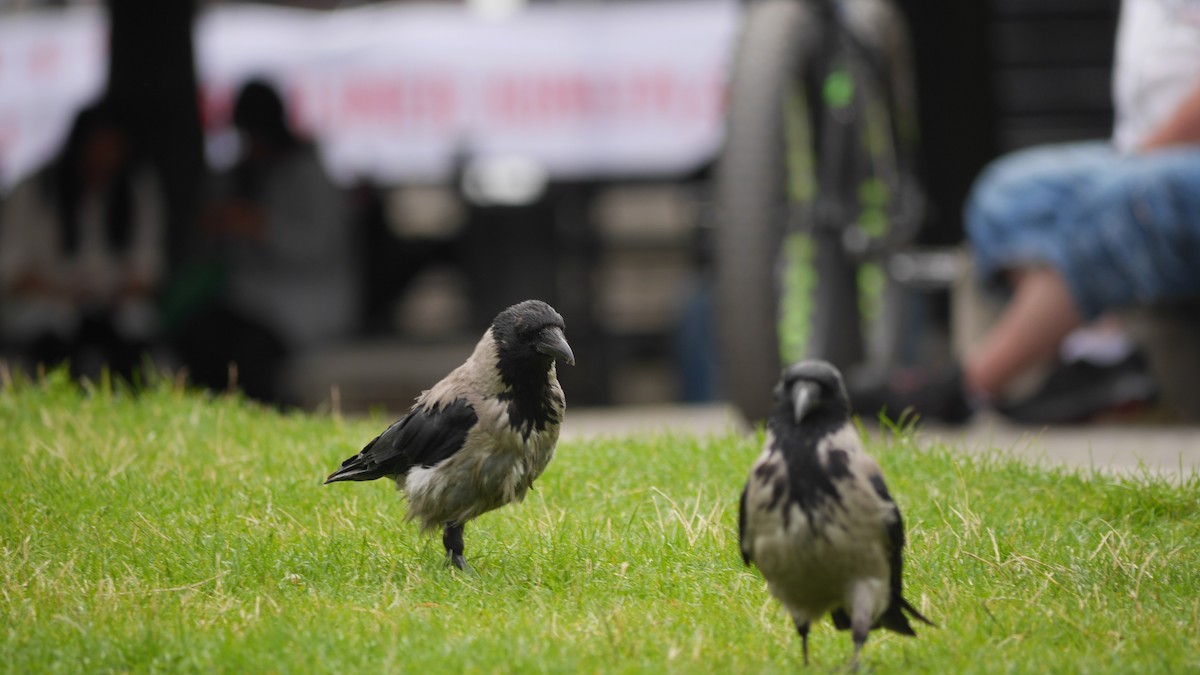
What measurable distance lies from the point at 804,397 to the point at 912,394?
12.8 feet

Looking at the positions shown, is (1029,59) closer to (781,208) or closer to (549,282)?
(549,282)

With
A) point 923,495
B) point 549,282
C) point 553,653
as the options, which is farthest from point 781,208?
point 549,282

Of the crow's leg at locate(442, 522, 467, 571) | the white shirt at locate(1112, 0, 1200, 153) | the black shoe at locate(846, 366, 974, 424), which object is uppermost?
the white shirt at locate(1112, 0, 1200, 153)

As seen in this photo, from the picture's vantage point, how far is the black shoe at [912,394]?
23.5 feet

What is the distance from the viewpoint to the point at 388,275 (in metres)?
11.1

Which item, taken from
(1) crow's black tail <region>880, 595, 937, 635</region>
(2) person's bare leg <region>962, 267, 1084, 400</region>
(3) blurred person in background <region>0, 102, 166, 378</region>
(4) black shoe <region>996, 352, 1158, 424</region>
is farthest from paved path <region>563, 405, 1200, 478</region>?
(3) blurred person in background <region>0, 102, 166, 378</region>

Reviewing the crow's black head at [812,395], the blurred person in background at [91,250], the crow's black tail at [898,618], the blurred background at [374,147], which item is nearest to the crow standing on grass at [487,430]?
the crow's black head at [812,395]

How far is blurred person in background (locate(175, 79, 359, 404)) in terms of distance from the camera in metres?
10.2

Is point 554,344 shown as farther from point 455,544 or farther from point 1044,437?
point 1044,437

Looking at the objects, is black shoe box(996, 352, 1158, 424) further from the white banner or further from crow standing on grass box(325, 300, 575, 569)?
crow standing on grass box(325, 300, 575, 569)

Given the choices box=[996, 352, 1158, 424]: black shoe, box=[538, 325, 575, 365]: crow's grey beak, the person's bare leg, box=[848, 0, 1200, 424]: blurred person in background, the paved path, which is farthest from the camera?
box=[996, 352, 1158, 424]: black shoe

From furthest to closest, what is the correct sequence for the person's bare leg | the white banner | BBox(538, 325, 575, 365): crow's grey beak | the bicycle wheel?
the white banner < the person's bare leg < the bicycle wheel < BBox(538, 325, 575, 365): crow's grey beak

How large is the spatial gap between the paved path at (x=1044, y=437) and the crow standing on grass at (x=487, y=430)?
189 centimetres

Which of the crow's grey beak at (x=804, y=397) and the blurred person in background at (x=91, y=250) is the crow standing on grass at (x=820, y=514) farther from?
the blurred person in background at (x=91, y=250)
